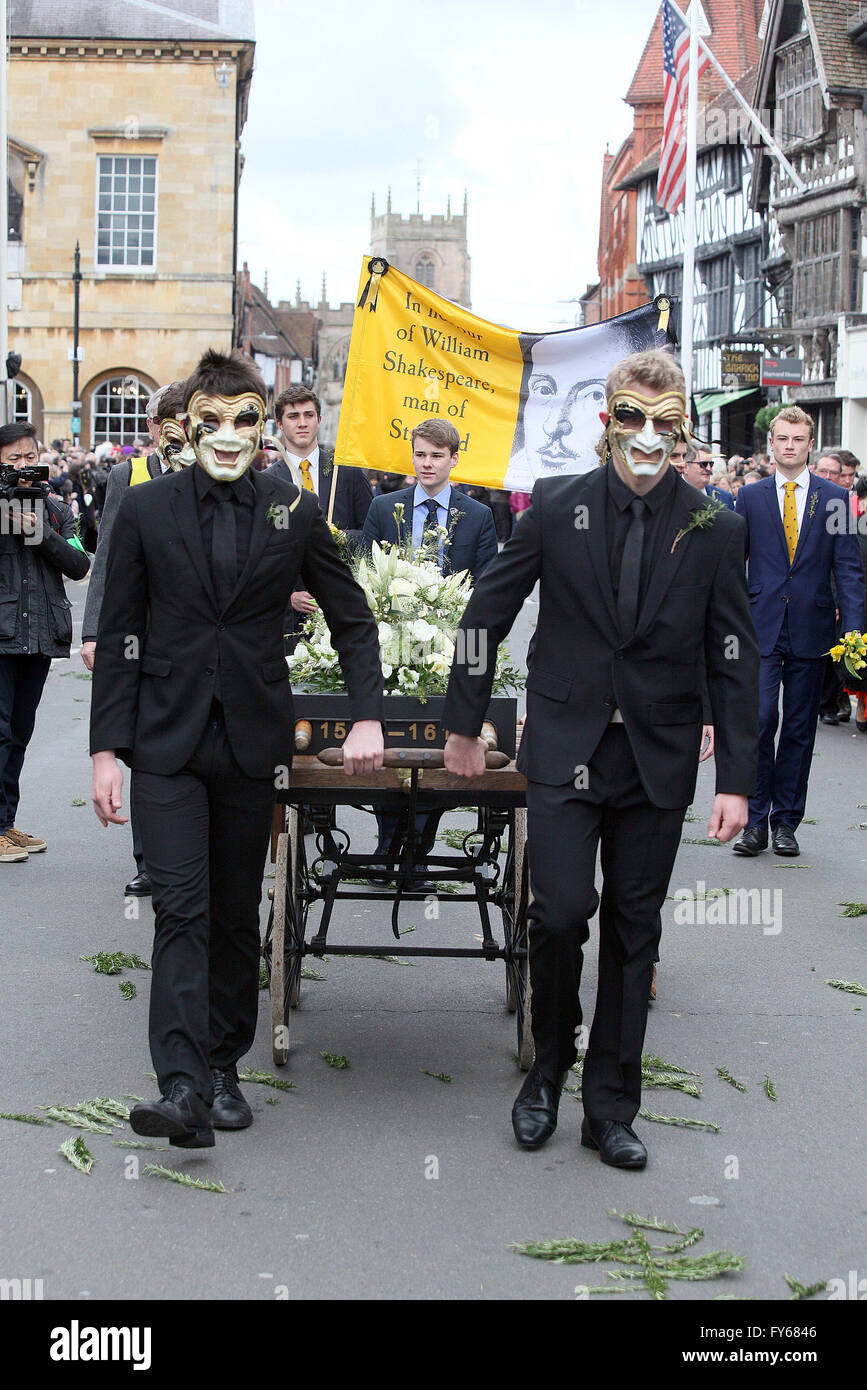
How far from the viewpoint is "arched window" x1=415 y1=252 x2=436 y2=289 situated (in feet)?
570

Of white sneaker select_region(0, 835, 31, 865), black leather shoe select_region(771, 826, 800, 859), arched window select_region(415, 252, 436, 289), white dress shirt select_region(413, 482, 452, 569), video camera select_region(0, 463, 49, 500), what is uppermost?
arched window select_region(415, 252, 436, 289)

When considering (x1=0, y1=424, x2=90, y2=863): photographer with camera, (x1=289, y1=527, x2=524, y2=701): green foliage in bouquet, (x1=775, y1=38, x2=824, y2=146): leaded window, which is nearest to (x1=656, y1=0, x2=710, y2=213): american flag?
(x1=775, y1=38, x2=824, y2=146): leaded window

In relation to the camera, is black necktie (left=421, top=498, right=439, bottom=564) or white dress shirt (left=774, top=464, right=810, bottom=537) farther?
white dress shirt (left=774, top=464, right=810, bottom=537)

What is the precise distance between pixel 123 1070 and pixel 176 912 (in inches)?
44.6

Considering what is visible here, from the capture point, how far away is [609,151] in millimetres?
86688

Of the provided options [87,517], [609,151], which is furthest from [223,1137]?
[609,151]

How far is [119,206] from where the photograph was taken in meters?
51.1

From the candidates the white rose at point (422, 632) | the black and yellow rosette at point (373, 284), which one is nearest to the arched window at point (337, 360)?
the black and yellow rosette at point (373, 284)

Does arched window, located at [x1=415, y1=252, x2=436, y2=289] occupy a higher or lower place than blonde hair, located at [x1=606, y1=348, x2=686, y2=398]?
higher

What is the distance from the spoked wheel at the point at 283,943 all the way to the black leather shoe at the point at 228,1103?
46 centimetres

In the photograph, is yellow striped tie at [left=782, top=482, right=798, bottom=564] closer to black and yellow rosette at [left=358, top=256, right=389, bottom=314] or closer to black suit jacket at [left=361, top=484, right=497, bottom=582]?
black suit jacket at [left=361, top=484, right=497, bottom=582]

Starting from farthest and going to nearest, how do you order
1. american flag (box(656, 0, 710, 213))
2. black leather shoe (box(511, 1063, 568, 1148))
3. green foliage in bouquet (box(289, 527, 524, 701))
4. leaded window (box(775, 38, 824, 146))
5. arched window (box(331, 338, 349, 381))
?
arched window (box(331, 338, 349, 381)), leaded window (box(775, 38, 824, 146)), american flag (box(656, 0, 710, 213)), green foliage in bouquet (box(289, 527, 524, 701)), black leather shoe (box(511, 1063, 568, 1148))

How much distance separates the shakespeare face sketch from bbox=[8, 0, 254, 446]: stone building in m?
41.9

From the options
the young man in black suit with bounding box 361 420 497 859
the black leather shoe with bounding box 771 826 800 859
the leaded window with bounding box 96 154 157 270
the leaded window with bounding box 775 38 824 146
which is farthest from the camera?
the leaded window with bounding box 96 154 157 270
